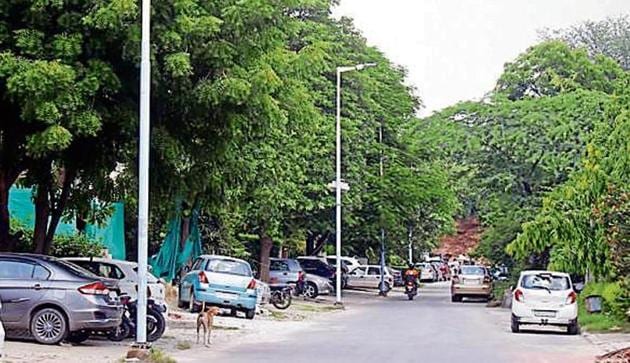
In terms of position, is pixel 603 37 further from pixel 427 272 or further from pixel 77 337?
pixel 77 337

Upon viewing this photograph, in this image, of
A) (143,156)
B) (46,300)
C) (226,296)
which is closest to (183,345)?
(46,300)

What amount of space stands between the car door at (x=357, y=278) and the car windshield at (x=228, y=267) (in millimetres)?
28367

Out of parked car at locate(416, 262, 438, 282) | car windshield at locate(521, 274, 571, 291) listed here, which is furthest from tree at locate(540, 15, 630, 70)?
car windshield at locate(521, 274, 571, 291)

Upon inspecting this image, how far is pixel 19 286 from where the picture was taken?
1800cm

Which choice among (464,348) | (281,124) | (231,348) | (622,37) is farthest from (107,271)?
(622,37)

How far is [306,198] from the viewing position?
1623 inches

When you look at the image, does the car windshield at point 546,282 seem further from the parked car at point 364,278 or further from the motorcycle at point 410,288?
the parked car at point 364,278

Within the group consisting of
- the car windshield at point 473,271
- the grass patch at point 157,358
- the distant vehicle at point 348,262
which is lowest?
the grass patch at point 157,358

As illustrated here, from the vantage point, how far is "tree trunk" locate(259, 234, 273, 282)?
1640 inches

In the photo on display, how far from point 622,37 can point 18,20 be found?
62.4 m

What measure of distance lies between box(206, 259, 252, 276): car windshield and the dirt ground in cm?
128

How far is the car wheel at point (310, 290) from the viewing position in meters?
42.4

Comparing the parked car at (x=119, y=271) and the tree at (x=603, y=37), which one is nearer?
the parked car at (x=119, y=271)

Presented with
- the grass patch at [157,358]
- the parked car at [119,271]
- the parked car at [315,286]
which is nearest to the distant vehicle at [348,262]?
the parked car at [315,286]
